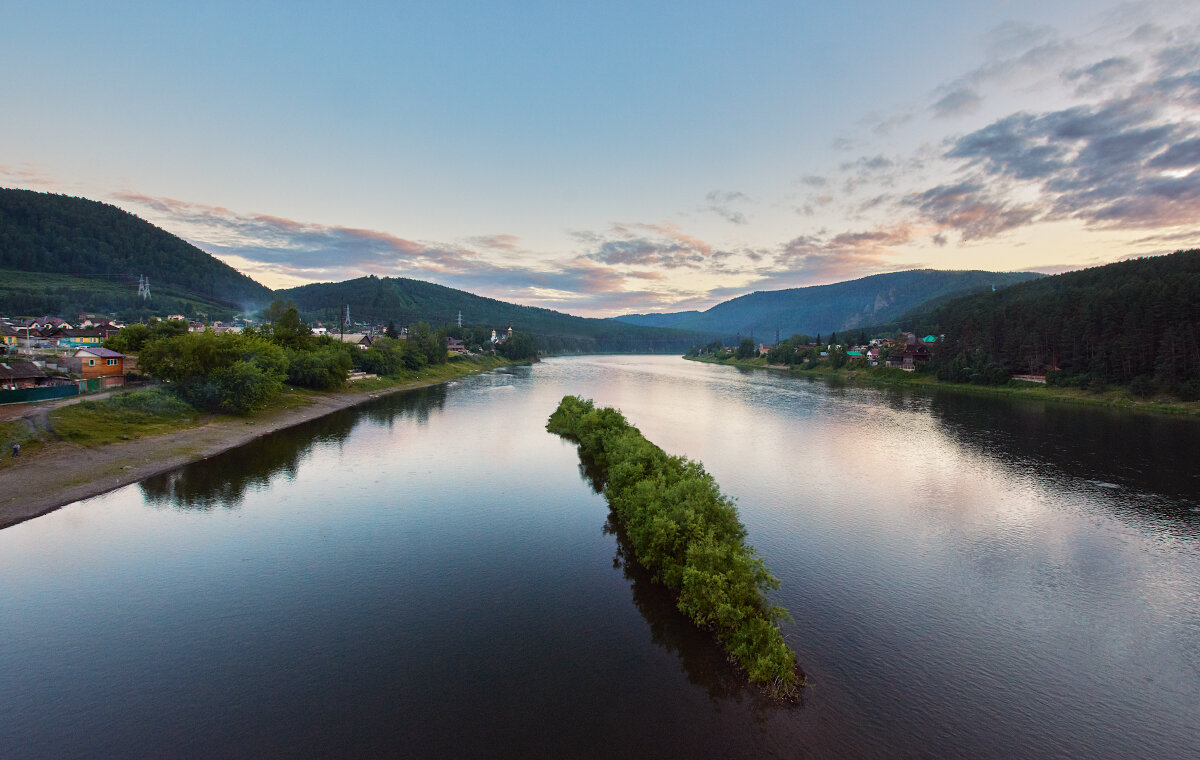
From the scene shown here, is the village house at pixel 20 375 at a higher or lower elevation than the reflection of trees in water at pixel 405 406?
higher

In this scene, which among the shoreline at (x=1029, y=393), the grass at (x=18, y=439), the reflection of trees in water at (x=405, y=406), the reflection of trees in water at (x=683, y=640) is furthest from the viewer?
the shoreline at (x=1029, y=393)

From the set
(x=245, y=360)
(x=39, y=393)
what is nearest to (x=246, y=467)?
(x=39, y=393)

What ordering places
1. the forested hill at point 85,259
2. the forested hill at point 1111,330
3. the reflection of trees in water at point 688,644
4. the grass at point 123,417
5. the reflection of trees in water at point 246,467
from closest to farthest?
the reflection of trees in water at point 688,644 → the reflection of trees in water at point 246,467 → the grass at point 123,417 → the forested hill at point 1111,330 → the forested hill at point 85,259

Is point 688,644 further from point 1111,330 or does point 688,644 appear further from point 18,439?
point 1111,330

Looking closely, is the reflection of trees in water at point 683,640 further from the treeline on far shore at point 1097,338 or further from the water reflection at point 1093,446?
the treeline on far shore at point 1097,338

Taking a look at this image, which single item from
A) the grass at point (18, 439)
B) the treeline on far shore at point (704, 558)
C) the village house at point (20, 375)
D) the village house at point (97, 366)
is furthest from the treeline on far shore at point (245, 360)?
the treeline on far shore at point (704, 558)

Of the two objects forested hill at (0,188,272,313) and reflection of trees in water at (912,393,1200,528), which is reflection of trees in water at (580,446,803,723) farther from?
forested hill at (0,188,272,313)
